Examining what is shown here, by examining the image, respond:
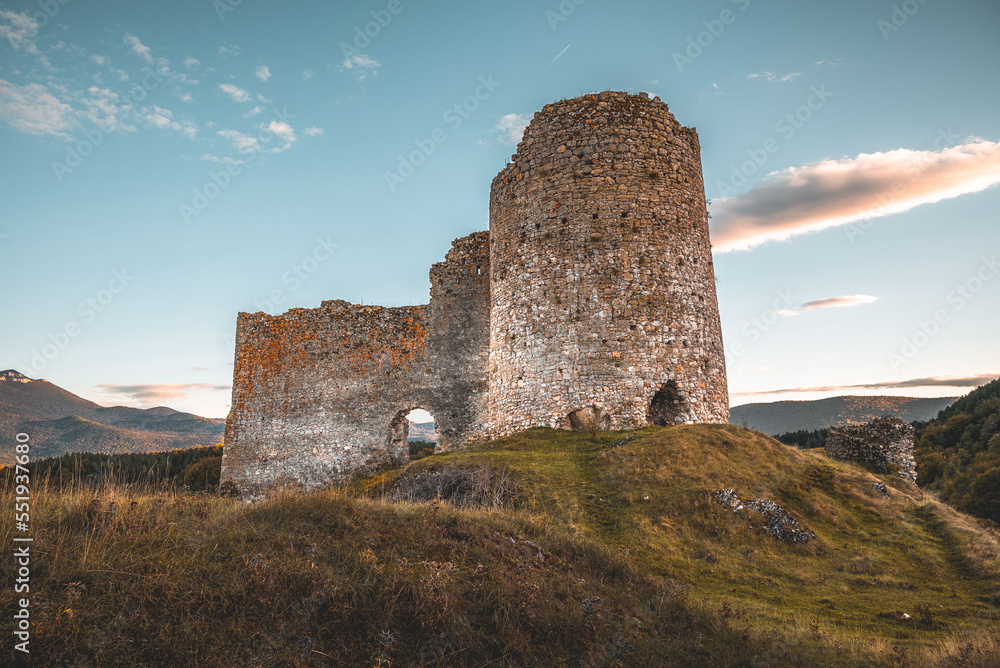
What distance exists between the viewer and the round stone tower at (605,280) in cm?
1320

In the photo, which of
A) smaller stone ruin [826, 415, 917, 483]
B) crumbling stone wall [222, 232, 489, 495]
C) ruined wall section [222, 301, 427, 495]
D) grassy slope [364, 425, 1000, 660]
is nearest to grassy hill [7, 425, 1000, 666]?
grassy slope [364, 425, 1000, 660]

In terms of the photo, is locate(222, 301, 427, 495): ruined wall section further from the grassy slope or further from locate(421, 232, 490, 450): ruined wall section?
the grassy slope

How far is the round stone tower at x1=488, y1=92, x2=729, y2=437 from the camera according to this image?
43.3 ft

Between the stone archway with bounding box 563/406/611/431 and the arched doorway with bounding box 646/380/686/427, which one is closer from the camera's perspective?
the stone archway with bounding box 563/406/611/431

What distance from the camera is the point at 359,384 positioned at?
57.1ft

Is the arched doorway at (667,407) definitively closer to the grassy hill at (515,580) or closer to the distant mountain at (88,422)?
the grassy hill at (515,580)

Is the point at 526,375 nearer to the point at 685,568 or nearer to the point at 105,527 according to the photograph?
the point at 685,568

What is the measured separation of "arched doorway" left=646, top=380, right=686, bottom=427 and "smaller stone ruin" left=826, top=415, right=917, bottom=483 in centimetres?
421

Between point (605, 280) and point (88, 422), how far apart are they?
49450 millimetres

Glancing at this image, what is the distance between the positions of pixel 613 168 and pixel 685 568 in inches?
379

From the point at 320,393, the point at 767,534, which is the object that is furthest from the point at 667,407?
the point at 320,393

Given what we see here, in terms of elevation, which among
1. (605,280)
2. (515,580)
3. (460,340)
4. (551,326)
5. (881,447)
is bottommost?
(515,580)

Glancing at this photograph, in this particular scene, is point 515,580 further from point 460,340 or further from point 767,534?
point 460,340

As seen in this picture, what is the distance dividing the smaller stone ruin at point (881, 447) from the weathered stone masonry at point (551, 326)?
2.94 meters
